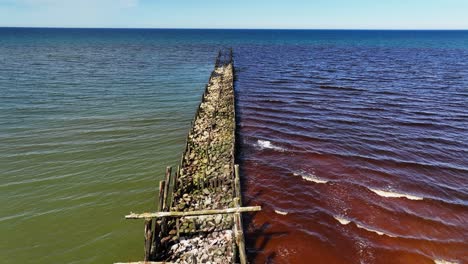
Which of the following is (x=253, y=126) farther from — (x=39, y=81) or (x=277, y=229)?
(x=39, y=81)

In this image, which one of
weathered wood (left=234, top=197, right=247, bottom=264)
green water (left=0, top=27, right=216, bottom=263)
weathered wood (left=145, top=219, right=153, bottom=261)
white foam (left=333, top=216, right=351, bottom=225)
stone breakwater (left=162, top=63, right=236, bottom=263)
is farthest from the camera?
white foam (left=333, top=216, right=351, bottom=225)

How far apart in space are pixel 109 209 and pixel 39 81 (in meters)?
33.4

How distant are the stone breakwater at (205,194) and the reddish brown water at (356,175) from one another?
1.31m

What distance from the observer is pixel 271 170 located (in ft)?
59.6

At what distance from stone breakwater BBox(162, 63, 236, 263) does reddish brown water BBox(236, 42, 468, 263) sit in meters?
1.31

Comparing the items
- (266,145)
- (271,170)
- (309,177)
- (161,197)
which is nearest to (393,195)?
(309,177)

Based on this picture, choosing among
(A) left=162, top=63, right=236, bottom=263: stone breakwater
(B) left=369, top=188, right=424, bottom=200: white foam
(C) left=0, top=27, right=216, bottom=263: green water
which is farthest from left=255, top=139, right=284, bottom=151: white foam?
(B) left=369, top=188, right=424, bottom=200: white foam

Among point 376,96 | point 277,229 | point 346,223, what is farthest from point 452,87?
point 277,229

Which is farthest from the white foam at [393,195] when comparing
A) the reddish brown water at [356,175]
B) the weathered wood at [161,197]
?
the weathered wood at [161,197]

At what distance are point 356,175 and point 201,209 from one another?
32.2 feet

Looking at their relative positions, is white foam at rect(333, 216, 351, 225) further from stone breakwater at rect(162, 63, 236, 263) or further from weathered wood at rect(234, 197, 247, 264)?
weathered wood at rect(234, 197, 247, 264)

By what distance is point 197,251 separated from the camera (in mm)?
11297

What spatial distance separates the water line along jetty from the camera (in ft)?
36.0

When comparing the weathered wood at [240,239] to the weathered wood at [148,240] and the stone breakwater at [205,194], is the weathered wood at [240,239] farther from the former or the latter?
the weathered wood at [148,240]
